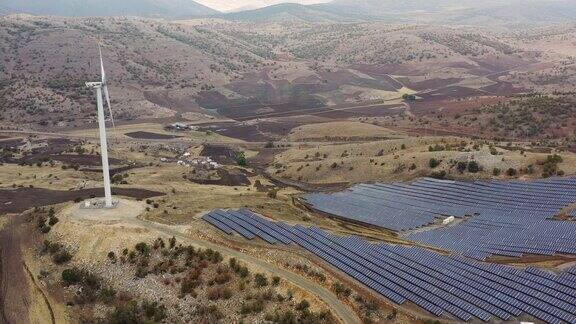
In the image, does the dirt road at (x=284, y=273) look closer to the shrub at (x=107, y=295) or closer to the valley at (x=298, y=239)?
the valley at (x=298, y=239)

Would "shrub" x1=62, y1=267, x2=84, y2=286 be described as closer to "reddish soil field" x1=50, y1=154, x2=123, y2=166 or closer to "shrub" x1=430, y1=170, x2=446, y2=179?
"shrub" x1=430, y1=170, x2=446, y2=179

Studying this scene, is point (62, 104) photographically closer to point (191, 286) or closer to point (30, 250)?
point (30, 250)

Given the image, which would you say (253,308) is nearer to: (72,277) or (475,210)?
(72,277)

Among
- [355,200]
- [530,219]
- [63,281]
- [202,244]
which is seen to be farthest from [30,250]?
[530,219]

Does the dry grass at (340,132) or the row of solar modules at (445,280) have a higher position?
the row of solar modules at (445,280)

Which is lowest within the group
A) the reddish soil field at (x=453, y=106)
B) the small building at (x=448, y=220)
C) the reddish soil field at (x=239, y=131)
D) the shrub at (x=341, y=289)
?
the reddish soil field at (x=239, y=131)

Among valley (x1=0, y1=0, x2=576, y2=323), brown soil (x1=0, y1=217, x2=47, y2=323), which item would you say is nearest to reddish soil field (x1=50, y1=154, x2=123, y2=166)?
valley (x1=0, y1=0, x2=576, y2=323)

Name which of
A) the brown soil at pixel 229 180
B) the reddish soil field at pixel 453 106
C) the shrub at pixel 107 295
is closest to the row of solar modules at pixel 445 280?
the shrub at pixel 107 295
